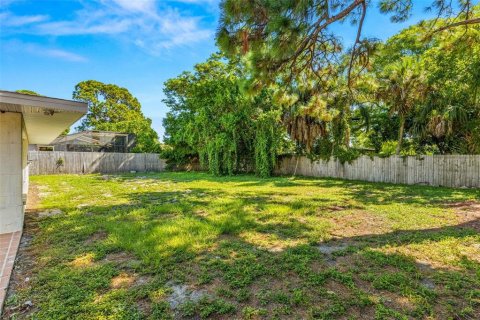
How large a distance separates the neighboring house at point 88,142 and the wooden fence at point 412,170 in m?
15.0

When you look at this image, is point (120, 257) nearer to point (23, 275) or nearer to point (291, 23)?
point (23, 275)

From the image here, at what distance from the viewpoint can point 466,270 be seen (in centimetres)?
263

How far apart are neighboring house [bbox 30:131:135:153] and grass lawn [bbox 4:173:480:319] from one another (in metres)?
15.9

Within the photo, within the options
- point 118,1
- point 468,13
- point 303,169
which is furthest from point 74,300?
point 303,169

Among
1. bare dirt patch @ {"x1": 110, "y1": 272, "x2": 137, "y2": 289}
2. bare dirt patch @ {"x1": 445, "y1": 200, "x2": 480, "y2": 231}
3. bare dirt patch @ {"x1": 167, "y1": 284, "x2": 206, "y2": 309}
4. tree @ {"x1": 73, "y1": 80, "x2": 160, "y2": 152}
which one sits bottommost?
bare dirt patch @ {"x1": 445, "y1": 200, "x2": 480, "y2": 231}

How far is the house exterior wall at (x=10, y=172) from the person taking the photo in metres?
3.79

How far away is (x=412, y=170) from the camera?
34.0ft

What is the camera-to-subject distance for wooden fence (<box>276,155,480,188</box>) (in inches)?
359

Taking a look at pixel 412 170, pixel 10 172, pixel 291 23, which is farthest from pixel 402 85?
pixel 10 172

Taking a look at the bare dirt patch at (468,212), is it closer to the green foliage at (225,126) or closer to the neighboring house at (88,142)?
the green foliage at (225,126)

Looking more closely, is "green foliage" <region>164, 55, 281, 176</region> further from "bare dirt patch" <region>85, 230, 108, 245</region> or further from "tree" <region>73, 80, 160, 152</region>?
"bare dirt patch" <region>85, 230, 108, 245</region>

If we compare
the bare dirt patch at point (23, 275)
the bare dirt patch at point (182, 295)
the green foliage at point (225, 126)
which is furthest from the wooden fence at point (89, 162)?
the bare dirt patch at point (182, 295)

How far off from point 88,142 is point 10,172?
17226 mm

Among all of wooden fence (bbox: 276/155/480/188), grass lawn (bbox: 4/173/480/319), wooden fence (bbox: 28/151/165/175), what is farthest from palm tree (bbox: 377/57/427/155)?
wooden fence (bbox: 28/151/165/175)
